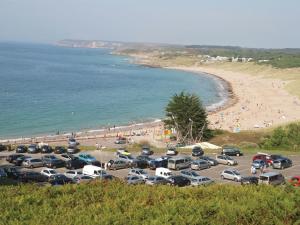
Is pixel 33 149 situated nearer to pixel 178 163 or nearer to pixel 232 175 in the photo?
pixel 178 163

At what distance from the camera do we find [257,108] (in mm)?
98375

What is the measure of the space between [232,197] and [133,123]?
65.7 metres

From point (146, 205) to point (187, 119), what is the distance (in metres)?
43.3

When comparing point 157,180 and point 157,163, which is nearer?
point 157,180

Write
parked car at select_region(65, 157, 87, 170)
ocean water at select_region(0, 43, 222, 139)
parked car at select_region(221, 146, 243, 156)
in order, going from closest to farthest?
1. parked car at select_region(65, 157, 87, 170)
2. parked car at select_region(221, 146, 243, 156)
3. ocean water at select_region(0, 43, 222, 139)

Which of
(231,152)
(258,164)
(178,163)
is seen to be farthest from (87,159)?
Answer: (258,164)

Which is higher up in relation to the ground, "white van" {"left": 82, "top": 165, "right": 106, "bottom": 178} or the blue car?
"white van" {"left": 82, "top": 165, "right": 106, "bottom": 178}

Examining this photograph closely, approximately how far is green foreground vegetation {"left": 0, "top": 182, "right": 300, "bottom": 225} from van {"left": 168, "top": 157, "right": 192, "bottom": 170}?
64.2 feet

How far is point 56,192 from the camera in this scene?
1486 cm

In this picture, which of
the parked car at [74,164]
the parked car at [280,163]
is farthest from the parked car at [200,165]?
the parked car at [74,164]

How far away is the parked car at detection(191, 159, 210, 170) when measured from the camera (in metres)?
35.2

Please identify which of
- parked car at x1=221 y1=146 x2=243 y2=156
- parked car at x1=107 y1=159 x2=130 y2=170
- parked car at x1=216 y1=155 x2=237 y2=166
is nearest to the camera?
parked car at x1=107 y1=159 x2=130 y2=170

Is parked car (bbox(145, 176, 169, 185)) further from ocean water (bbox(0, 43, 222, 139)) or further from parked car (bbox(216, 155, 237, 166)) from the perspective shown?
ocean water (bbox(0, 43, 222, 139))

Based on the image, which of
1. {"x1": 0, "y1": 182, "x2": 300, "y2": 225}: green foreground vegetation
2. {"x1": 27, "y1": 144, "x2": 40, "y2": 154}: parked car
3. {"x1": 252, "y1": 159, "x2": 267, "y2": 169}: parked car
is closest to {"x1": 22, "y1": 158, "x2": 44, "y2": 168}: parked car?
{"x1": 27, "y1": 144, "x2": 40, "y2": 154}: parked car
